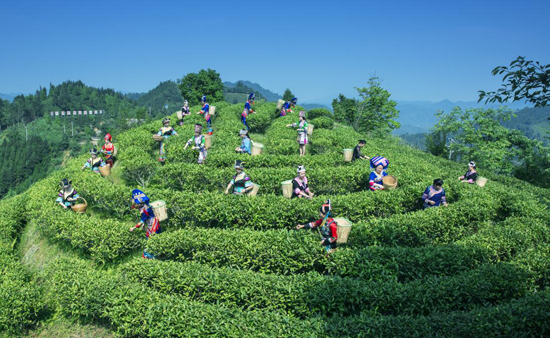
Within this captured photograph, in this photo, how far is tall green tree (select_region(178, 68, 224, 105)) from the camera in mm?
43406

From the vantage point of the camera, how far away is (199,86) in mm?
43719

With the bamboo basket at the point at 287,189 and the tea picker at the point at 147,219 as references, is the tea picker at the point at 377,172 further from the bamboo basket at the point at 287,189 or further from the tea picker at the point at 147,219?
the tea picker at the point at 147,219

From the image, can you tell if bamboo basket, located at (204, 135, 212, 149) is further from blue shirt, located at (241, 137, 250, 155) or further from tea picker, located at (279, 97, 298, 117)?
tea picker, located at (279, 97, 298, 117)

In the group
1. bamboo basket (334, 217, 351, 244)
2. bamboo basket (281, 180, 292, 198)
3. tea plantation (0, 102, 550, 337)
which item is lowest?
tea plantation (0, 102, 550, 337)

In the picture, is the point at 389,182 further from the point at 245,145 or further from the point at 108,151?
the point at 108,151

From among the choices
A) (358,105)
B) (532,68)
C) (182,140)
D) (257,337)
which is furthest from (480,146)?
(257,337)

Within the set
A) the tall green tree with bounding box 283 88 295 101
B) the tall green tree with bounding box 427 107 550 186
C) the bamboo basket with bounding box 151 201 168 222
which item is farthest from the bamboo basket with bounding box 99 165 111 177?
the tall green tree with bounding box 283 88 295 101

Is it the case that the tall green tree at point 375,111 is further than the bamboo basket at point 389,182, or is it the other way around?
the tall green tree at point 375,111

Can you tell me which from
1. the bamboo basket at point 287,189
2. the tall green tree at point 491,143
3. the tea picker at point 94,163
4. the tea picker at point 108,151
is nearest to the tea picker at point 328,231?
the bamboo basket at point 287,189

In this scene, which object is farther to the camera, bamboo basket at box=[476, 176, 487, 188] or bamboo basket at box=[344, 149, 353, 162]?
bamboo basket at box=[344, 149, 353, 162]

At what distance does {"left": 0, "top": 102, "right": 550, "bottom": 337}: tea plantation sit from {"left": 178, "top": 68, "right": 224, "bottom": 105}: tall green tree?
3221 cm

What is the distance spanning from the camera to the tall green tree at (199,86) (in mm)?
43406

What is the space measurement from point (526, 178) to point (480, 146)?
359 inches

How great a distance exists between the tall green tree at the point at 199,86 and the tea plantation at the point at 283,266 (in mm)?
32213
